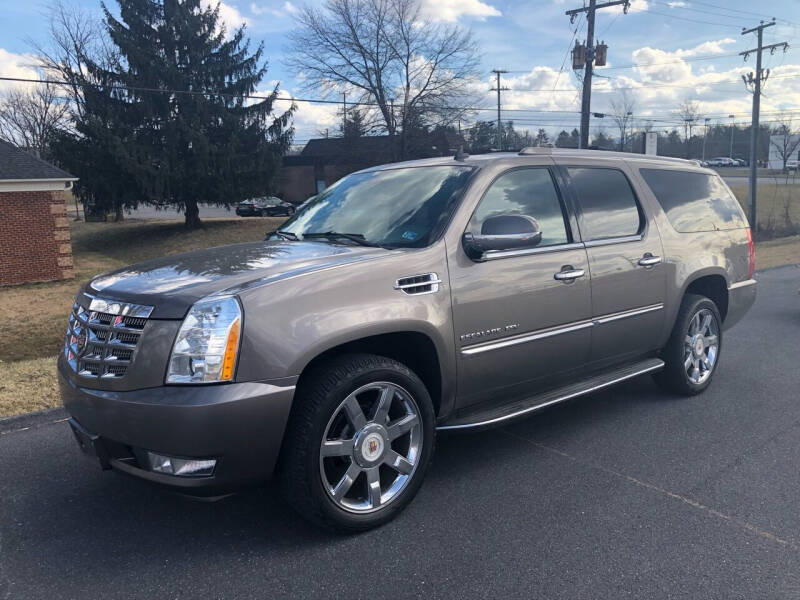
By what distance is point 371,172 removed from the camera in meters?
4.85

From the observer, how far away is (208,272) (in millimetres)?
3314

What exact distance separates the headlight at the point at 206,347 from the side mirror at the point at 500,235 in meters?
1.45

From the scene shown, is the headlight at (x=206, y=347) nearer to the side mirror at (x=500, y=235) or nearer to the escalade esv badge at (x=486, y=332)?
the escalade esv badge at (x=486, y=332)

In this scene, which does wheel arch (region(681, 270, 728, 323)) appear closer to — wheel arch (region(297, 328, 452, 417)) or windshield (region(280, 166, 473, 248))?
windshield (region(280, 166, 473, 248))

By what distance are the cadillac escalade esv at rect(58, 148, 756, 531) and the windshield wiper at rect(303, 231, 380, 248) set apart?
0.02m

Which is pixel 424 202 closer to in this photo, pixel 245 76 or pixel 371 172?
pixel 371 172

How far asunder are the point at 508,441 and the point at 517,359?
0.91 meters

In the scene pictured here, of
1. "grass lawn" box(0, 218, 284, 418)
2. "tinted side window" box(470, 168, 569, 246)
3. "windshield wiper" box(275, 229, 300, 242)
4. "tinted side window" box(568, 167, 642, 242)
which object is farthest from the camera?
"grass lawn" box(0, 218, 284, 418)

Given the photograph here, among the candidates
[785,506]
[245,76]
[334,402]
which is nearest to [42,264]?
[245,76]

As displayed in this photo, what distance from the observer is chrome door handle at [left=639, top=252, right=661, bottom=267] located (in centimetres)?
475

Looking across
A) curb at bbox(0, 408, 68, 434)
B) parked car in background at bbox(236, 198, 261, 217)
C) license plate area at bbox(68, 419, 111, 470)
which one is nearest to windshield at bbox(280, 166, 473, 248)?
license plate area at bbox(68, 419, 111, 470)

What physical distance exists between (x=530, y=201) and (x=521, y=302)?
2.45 ft

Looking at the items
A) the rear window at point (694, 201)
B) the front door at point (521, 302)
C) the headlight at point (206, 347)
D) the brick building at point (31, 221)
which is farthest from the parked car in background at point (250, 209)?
the headlight at point (206, 347)

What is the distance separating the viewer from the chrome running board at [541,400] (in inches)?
149
